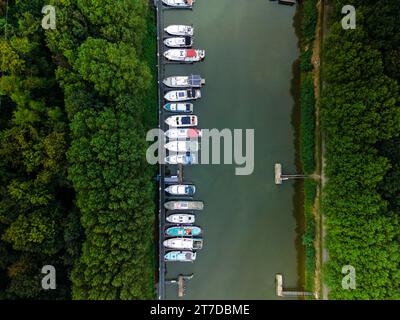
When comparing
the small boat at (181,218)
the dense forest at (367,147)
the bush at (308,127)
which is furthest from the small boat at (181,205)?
the dense forest at (367,147)

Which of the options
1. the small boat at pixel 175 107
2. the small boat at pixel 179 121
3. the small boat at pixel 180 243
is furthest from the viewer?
the small boat at pixel 175 107

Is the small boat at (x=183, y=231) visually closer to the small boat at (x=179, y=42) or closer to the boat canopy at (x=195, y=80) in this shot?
the boat canopy at (x=195, y=80)

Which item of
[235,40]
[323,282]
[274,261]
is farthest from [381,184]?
[235,40]

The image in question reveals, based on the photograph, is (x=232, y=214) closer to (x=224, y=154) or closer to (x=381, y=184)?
(x=224, y=154)

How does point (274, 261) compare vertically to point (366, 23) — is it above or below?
below

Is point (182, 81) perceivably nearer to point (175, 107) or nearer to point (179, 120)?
point (175, 107)

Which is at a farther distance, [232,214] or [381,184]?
[232,214]
